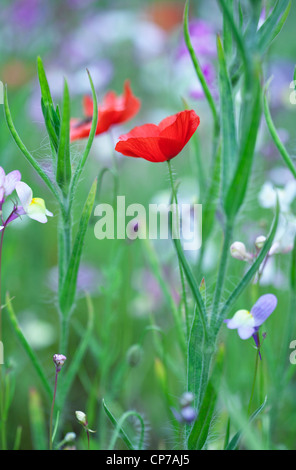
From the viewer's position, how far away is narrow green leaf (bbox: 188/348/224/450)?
1.85 feet

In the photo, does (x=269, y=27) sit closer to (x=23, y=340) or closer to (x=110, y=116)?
(x=110, y=116)

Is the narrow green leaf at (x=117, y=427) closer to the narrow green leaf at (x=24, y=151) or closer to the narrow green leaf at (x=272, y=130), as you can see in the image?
the narrow green leaf at (x=24, y=151)

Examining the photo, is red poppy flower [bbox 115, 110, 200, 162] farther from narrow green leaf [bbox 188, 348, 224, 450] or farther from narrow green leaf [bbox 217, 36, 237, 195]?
narrow green leaf [bbox 188, 348, 224, 450]

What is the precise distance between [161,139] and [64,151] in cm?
11

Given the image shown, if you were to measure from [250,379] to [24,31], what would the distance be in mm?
1707

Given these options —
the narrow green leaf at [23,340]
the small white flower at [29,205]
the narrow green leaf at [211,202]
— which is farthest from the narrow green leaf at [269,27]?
the narrow green leaf at [23,340]

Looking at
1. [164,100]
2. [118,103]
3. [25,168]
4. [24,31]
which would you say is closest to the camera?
[118,103]

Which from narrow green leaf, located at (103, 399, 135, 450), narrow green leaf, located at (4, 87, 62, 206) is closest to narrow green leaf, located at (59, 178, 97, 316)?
narrow green leaf, located at (4, 87, 62, 206)

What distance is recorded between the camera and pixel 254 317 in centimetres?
58

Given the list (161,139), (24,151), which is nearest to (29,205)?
(24,151)
